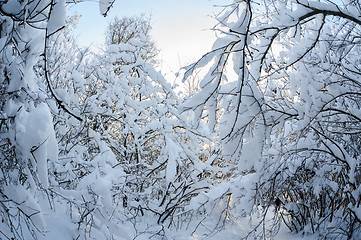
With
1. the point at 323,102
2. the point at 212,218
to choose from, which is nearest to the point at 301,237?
the point at 212,218

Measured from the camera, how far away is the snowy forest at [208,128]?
6.12ft

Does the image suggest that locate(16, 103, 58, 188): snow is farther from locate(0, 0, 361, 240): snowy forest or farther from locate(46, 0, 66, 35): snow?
locate(46, 0, 66, 35): snow

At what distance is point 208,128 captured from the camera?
2004mm

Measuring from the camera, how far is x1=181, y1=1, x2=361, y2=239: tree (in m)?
1.87

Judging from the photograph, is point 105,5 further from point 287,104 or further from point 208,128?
point 287,104

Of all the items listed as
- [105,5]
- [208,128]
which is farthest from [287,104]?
[105,5]

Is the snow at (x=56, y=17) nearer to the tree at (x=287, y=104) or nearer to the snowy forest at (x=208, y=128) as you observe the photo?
the snowy forest at (x=208, y=128)

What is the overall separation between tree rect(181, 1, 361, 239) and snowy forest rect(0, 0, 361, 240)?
0.01 metres

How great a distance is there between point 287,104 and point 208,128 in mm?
1684

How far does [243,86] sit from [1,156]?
1961mm

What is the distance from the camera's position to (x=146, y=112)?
626 cm

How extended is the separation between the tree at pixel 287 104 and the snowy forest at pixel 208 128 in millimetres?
14

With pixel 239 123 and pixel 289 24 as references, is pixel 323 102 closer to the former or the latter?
pixel 289 24

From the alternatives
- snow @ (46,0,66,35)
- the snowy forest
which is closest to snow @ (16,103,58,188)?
the snowy forest
